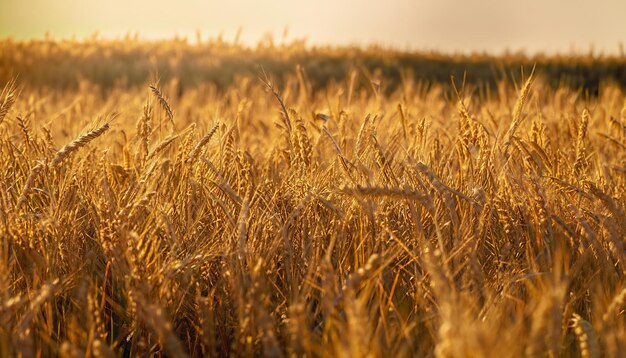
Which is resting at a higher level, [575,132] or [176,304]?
[575,132]

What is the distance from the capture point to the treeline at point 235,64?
26.9ft

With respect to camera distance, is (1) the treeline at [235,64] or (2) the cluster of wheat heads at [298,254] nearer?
(2) the cluster of wheat heads at [298,254]

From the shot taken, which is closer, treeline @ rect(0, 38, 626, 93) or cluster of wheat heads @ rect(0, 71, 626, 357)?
cluster of wheat heads @ rect(0, 71, 626, 357)

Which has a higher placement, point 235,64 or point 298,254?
point 298,254

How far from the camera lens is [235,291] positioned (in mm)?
1109

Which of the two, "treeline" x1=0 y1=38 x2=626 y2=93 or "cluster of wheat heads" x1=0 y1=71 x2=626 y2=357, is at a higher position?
"cluster of wheat heads" x1=0 y1=71 x2=626 y2=357

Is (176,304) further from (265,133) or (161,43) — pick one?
(161,43)

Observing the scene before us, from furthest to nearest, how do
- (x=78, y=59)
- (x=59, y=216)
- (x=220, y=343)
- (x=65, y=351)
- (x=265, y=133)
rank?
(x=78, y=59) < (x=265, y=133) < (x=59, y=216) < (x=220, y=343) < (x=65, y=351)

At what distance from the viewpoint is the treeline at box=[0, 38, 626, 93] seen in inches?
323

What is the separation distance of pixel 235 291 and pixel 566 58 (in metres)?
9.79

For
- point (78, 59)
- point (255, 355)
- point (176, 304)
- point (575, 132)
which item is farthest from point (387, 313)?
point (78, 59)

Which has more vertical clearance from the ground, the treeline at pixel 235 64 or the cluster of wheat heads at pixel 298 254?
the cluster of wheat heads at pixel 298 254

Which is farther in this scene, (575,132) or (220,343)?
→ (575,132)

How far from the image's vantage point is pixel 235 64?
28.6ft
